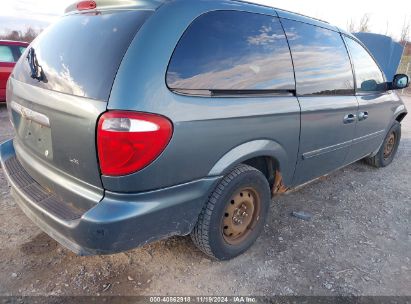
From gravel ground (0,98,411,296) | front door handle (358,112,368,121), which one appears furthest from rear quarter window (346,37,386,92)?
gravel ground (0,98,411,296)

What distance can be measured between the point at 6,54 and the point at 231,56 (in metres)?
7.26

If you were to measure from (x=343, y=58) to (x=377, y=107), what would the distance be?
0.96m

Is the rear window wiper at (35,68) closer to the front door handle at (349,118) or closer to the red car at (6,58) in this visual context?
the front door handle at (349,118)

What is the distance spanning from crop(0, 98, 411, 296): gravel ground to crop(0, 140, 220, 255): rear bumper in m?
0.45

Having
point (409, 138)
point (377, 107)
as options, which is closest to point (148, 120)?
point (377, 107)

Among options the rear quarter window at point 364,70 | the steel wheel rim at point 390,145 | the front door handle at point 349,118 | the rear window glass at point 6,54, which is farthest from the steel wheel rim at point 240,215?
the rear window glass at point 6,54

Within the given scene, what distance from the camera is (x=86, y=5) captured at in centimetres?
211

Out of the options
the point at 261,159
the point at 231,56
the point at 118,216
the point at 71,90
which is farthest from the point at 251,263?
the point at 71,90

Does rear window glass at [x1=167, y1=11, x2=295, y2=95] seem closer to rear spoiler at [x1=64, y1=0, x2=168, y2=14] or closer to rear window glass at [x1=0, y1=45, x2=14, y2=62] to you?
rear spoiler at [x1=64, y1=0, x2=168, y2=14]

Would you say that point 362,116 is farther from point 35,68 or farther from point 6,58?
point 6,58

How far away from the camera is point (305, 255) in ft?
8.34

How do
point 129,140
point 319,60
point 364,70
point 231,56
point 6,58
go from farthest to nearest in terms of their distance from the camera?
point 6,58 → point 364,70 → point 319,60 → point 231,56 → point 129,140

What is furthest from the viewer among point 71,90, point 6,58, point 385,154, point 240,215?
point 6,58

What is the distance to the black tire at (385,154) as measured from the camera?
4457mm
